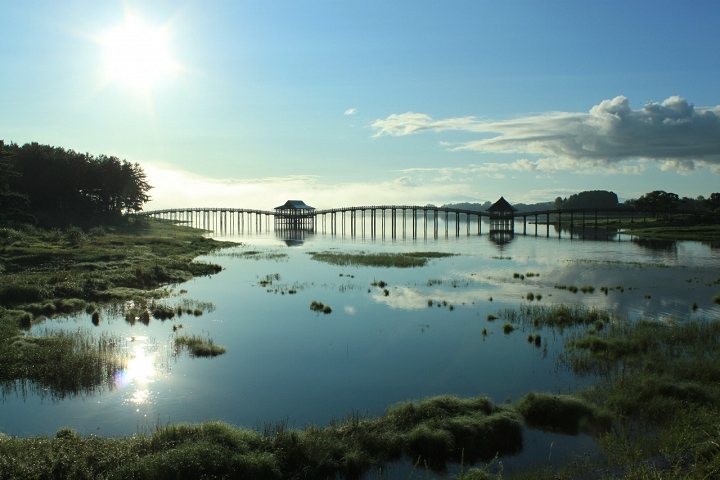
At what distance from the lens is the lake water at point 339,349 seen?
1291cm

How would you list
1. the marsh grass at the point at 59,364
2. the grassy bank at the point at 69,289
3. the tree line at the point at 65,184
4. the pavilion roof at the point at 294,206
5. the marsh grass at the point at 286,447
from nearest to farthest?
1. the marsh grass at the point at 286,447
2. the marsh grass at the point at 59,364
3. the grassy bank at the point at 69,289
4. the tree line at the point at 65,184
5. the pavilion roof at the point at 294,206

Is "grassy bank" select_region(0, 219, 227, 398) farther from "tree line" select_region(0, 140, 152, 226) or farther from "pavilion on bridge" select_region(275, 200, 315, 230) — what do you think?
"pavilion on bridge" select_region(275, 200, 315, 230)

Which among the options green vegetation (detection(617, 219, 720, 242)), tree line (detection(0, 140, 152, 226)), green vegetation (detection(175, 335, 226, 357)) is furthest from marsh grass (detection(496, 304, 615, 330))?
green vegetation (detection(617, 219, 720, 242))

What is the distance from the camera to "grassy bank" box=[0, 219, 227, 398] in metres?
15.3

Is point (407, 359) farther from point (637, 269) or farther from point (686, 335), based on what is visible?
point (637, 269)

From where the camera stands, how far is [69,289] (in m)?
27.6

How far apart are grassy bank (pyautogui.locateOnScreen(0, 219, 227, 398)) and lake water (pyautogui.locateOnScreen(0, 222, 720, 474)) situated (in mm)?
1035

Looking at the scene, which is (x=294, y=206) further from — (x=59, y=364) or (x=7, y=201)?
(x=59, y=364)

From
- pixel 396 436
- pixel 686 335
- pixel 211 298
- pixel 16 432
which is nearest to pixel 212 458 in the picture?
pixel 396 436

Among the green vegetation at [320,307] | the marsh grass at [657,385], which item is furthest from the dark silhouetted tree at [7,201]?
the marsh grass at [657,385]

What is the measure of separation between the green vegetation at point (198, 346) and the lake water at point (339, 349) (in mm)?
495

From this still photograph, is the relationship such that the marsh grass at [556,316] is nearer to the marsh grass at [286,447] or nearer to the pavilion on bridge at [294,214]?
the marsh grass at [286,447]

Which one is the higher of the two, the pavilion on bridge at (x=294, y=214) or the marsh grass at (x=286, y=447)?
the pavilion on bridge at (x=294, y=214)

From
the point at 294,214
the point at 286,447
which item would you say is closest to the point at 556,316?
the point at 286,447
